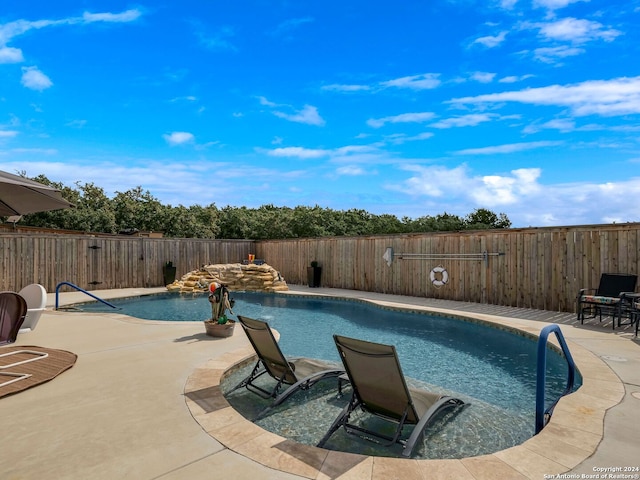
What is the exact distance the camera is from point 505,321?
6.91 meters

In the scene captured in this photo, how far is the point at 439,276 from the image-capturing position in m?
10.5

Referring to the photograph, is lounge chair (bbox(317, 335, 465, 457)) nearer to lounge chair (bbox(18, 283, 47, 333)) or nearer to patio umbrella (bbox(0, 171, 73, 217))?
patio umbrella (bbox(0, 171, 73, 217))

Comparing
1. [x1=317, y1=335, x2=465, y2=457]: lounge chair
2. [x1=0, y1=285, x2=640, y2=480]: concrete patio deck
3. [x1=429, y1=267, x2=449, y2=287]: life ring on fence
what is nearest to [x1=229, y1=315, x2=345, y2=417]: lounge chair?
[x1=0, y1=285, x2=640, y2=480]: concrete patio deck

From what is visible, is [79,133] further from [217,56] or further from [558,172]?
[558,172]

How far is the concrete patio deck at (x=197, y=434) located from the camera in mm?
2180

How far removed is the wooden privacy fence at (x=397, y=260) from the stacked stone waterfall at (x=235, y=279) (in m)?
1.49

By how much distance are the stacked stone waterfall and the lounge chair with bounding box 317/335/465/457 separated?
990 cm

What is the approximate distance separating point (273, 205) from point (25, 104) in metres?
29.0

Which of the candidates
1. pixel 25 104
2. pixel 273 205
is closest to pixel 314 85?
pixel 25 104

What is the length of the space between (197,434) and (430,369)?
328 centimetres

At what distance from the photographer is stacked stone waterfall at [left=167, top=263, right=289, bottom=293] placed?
42.4ft

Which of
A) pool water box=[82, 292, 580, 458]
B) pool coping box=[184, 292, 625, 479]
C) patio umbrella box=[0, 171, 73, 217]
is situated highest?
patio umbrella box=[0, 171, 73, 217]

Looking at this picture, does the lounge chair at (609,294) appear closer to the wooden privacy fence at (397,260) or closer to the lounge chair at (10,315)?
the wooden privacy fence at (397,260)

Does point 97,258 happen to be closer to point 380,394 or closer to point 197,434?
point 197,434
